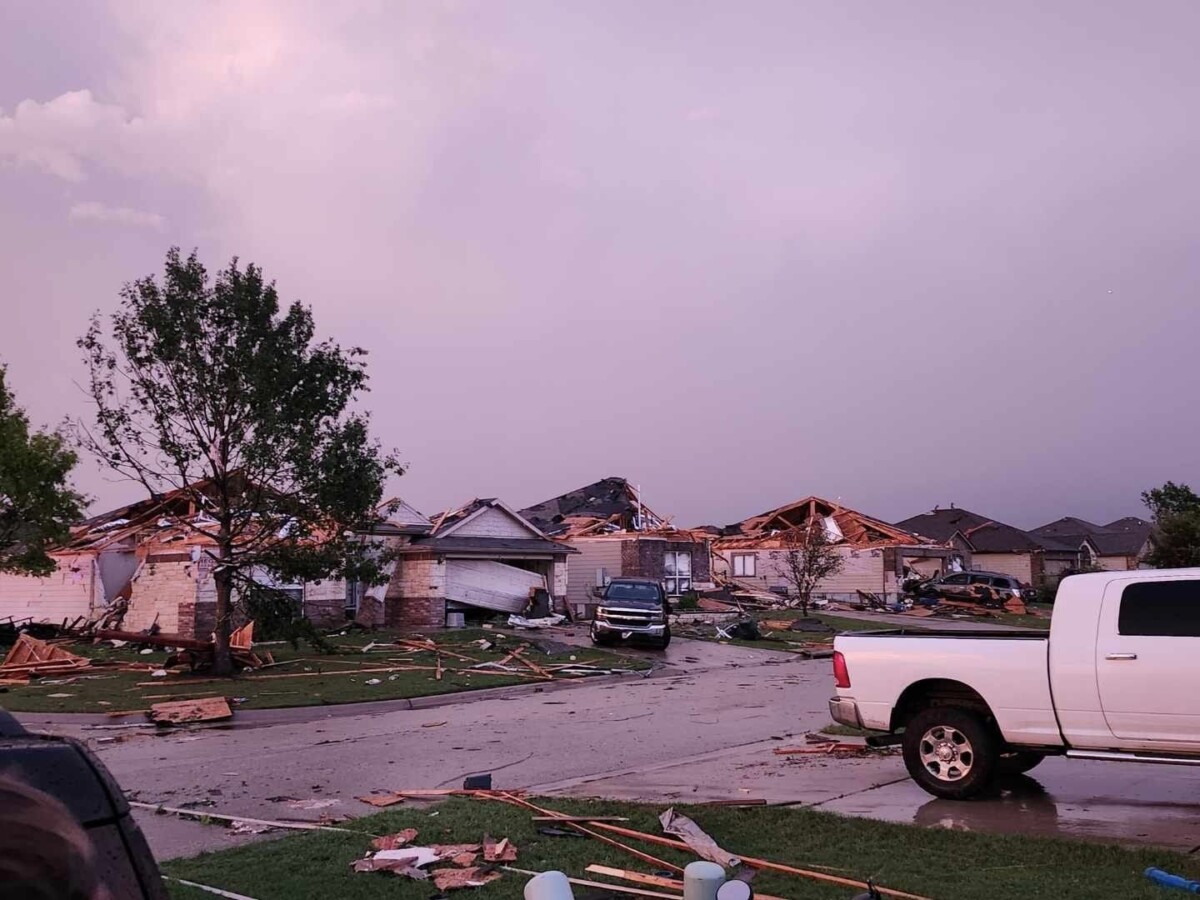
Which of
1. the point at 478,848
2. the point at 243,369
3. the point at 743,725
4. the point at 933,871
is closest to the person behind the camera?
the point at 933,871

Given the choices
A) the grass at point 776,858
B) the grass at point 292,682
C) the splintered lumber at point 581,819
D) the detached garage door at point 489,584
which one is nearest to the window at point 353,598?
the detached garage door at point 489,584

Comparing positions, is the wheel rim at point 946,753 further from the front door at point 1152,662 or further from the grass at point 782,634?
the grass at point 782,634

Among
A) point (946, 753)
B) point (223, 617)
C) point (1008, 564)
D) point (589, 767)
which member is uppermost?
point (1008, 564)

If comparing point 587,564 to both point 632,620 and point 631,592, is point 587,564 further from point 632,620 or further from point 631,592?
point 632,620

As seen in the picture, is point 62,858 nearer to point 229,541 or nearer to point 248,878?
point 248,878

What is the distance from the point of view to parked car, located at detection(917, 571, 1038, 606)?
155ft

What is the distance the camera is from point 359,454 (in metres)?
20.6

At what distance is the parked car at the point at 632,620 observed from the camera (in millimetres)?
28484

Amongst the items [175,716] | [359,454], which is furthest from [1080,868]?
[359,454]

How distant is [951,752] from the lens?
941 centimetres

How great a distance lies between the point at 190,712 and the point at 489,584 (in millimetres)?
19090

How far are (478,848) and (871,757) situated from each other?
242 inches

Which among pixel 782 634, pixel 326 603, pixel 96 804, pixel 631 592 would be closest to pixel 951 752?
pixel 96 804

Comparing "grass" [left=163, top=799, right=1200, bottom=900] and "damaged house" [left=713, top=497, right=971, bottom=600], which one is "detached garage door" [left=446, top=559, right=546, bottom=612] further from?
"grass" [left=163, top=799, right=1200, bottom=900]
